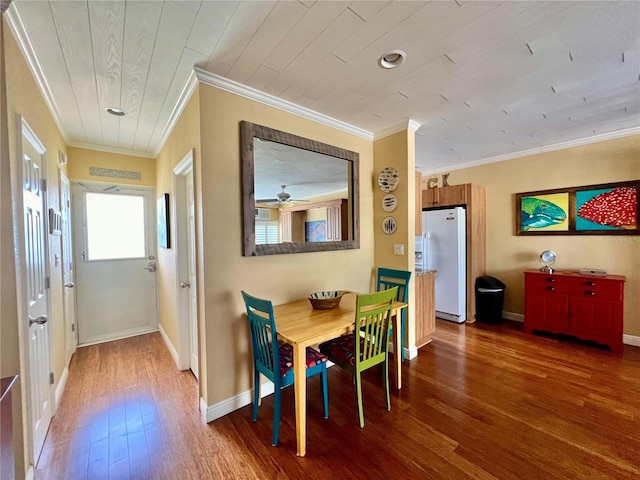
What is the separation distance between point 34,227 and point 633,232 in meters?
5.75

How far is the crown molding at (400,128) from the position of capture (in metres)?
2.88

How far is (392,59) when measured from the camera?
1.85 meters

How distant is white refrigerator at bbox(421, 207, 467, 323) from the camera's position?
3.99 metres

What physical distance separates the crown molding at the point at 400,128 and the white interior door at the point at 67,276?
3.44 metres

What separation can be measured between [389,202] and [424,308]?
4.66 feet

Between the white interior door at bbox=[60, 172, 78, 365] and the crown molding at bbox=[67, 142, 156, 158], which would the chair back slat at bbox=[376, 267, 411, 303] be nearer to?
the white interior door at bbox=[60, 172, 78, 365]

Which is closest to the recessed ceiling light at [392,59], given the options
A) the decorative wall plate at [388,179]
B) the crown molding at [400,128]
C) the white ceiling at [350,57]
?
the white ceiling at [350,57]

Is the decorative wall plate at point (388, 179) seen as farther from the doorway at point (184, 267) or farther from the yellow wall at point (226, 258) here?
the doorway at point (184, 267)

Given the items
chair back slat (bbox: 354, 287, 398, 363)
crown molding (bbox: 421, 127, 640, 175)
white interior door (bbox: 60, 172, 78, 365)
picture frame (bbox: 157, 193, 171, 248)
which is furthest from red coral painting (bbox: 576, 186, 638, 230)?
white interior door (bbox: 60, 172, 78, 365)

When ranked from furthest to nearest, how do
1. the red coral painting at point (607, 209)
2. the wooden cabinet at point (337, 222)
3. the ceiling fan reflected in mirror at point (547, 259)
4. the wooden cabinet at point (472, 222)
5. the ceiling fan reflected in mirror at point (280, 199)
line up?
1. the wooden cabinet at point (472, 222)
2. the ceiling fan reflected in mirror at point (547, 259)
3. the red coral painting at point (607, 209)
4. the wooden cabinet at point (337, 222)
5. the ceiling fan reflected in mirror at point (280, 199)

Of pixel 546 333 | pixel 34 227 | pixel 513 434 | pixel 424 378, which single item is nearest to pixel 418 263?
pixel 546 333

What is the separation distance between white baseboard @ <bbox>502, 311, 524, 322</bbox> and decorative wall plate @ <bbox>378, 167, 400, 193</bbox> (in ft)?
9.90

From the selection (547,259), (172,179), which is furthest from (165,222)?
(547,259)

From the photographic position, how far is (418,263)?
4.39 m
